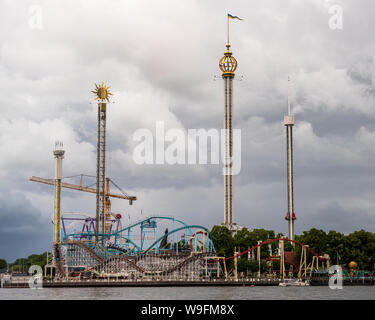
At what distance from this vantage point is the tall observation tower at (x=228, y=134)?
590ft

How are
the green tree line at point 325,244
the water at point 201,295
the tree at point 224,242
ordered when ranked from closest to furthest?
the water at point 201,295 < the green tree line at point 325,244 < the tree at point 224,242

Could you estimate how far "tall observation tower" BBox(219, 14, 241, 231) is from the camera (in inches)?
7077

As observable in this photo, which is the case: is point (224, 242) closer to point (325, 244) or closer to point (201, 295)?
point (325, 244)

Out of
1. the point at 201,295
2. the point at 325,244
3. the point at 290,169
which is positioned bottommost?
the point at 201,295

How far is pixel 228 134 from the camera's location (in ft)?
603

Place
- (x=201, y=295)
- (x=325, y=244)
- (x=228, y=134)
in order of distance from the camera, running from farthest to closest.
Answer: (x=228, y=134) → (x=325, y=244) → (x=201, y=295)

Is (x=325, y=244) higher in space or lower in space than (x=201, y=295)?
higher

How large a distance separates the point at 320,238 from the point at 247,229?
1987 centimetres

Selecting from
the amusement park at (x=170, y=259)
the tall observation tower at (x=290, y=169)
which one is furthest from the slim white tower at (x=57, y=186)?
the tall observation tower at (x=290, y=169)

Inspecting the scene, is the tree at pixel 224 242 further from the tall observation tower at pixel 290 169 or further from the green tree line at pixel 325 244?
the tall observation tower at pixel 290 169

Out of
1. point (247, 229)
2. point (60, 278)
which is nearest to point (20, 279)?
point (60, 278)

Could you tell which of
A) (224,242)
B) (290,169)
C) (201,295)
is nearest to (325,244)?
(224,242)

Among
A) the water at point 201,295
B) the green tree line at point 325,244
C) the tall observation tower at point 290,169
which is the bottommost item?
the water at point 201,295
